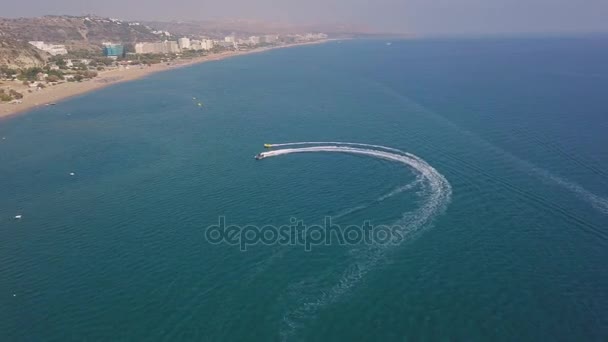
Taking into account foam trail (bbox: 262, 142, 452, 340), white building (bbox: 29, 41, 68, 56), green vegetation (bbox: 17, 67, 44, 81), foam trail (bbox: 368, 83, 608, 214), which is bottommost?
foam trail (bbox: 262, 142, 452, 340)

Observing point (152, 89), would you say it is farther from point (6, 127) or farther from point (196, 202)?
point (196, 202)

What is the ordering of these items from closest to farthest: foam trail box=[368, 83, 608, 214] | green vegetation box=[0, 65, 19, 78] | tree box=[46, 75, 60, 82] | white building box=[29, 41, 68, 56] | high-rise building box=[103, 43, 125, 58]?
foam trail box=[368, 83, 608, 214] < green vegetation box=[0, 65, 19, 78] < tree box=[46, 75, 60, 82] < white building box=[29, 41, 68, 56] < high-rise building box=[103, 43, 125, 58]

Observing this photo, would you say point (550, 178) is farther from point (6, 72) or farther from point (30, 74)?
point (6, 72)

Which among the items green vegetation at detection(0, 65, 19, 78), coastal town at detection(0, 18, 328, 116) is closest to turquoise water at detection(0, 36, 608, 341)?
coastal town at detection(0, 18, 328, 116)

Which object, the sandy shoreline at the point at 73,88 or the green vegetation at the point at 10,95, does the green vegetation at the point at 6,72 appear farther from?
the green vegetation at the point at 10,95

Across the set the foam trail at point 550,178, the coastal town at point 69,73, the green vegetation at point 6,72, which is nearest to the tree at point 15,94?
the coastal town at point 69,73

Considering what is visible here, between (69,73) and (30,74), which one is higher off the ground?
(30,74)

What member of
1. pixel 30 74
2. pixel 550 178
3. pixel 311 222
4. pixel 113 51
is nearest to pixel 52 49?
pixel 113 51

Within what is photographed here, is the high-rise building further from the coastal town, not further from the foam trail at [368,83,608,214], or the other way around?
the foam trail at [368,83,608,214]
